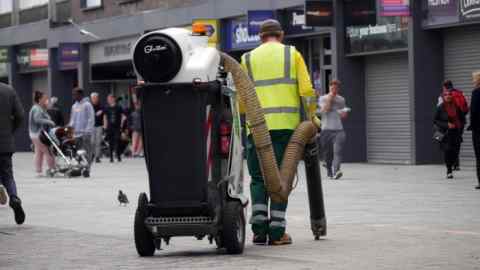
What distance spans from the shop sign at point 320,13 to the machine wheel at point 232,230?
19.4 meters

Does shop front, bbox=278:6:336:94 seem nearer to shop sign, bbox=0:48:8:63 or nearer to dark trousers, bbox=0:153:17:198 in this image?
dark trousers, bbox=0:153:17:198

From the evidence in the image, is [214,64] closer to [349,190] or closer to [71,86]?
[349,190]

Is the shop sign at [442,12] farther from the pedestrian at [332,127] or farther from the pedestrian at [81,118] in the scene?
the pedestrian at [81,118]

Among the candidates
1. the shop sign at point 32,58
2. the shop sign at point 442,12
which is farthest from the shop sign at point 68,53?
the shop sign at point 442,12

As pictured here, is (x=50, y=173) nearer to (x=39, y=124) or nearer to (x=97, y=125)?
(x=39, y=124)

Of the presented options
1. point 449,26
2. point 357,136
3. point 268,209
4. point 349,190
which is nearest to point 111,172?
point 357,136

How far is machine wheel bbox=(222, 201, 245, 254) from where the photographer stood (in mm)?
11352

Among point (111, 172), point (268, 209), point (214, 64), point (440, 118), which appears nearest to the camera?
point (214, 64)

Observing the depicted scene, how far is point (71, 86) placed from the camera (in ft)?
167

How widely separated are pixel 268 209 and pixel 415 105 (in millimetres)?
16060

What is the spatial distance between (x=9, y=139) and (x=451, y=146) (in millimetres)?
10141

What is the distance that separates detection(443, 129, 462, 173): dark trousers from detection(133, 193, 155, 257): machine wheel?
40.8 feet

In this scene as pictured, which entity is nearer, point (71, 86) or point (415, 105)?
point (415, 105)

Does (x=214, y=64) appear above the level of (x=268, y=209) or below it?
above
